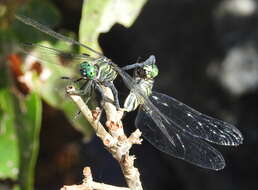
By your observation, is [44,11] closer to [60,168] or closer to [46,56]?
[46,56]

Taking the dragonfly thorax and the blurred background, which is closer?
the dragonfly thorax

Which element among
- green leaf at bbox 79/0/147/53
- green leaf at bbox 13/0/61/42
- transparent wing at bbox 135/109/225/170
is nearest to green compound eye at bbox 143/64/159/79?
transparent wing at bbox 135/109/225/170

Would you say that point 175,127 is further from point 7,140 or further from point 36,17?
point 36,17

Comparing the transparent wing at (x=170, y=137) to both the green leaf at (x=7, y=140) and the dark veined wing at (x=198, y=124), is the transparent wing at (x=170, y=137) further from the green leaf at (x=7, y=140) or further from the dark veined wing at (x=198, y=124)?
the green leaf at (x=7, y=140)

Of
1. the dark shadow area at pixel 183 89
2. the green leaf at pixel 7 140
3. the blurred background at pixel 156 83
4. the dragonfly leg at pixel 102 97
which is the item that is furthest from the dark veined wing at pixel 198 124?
the dark shadow area at pixel 183 89

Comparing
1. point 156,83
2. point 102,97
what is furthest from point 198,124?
point 156,83

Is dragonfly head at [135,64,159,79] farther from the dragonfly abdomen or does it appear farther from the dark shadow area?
the dark shadow area

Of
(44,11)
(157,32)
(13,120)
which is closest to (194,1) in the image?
(157,32)
